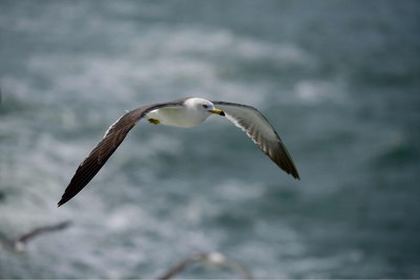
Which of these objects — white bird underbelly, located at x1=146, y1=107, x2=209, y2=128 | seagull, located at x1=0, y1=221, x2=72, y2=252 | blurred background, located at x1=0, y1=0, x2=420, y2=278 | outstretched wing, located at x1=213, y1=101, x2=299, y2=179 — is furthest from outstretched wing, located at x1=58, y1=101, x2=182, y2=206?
blurred background, located at x1=0, y1=0, x2=420, y2=278

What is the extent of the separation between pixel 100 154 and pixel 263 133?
13.6 feet

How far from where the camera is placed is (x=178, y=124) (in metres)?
12.3

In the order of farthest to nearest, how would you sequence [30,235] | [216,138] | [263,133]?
[216,138] < [30,235] < [263,133]

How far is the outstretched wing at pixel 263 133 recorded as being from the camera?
13.6 meters

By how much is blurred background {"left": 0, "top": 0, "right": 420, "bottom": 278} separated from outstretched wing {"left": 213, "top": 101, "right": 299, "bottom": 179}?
8.18m

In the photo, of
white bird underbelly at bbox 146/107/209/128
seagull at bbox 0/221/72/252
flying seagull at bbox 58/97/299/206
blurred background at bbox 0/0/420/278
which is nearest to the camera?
flying seagull at bbox 58/97/299/206

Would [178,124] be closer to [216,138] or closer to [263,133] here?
[263,133]

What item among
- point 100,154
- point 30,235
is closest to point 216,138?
point 30,235

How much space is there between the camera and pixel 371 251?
81.5 feet

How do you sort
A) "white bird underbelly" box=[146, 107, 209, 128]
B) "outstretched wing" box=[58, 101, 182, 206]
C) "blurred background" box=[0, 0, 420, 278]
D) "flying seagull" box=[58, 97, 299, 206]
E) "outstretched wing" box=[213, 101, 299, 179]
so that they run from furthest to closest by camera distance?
"blurred background" box=[0, 0, 420, 278], "outstretched wing" box=[213, 101, 299, 179], "white bird underbelly" box=[146, 107, 209, 128], "flying seagull" box=[58, 97, 299, 206], "outstretched wing" box=[58, 101, 182, 206]

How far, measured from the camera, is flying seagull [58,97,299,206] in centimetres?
1020

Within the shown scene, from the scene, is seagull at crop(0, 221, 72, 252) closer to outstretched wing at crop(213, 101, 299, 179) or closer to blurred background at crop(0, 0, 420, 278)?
outstretched wing at crop(213, 101, 299, 179)

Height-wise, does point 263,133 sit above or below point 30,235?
above

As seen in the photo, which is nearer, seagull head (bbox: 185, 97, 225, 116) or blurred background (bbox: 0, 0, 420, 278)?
seagull head (bbox: 185, 97, 225, 116)
